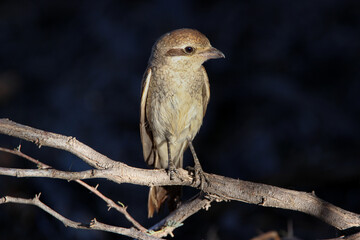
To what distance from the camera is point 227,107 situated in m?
5.73

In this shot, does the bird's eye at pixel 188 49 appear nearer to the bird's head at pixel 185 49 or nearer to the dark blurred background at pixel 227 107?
the bird's head at pixel 185 49

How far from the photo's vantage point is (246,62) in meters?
5.79

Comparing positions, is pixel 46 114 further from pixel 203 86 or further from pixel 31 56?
pixel 203 86

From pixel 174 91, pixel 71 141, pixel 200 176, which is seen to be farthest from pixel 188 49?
pixel 71 141

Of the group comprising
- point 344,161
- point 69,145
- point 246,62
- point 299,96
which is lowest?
point 69,145

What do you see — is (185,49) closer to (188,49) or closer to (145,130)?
(188,49)

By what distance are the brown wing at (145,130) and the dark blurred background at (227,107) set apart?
872 mm

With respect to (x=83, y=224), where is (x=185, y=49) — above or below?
above

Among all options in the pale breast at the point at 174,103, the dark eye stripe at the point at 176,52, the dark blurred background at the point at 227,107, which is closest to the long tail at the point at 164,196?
the pale breast at the point at 174,103

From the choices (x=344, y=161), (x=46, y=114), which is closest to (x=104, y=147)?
(x=46, y=114)

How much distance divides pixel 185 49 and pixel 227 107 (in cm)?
200

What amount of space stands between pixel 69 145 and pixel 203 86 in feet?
6.27

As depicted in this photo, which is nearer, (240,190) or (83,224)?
(83,224)

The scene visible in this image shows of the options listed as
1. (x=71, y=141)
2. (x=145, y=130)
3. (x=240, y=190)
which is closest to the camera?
(x=71, y=141)
